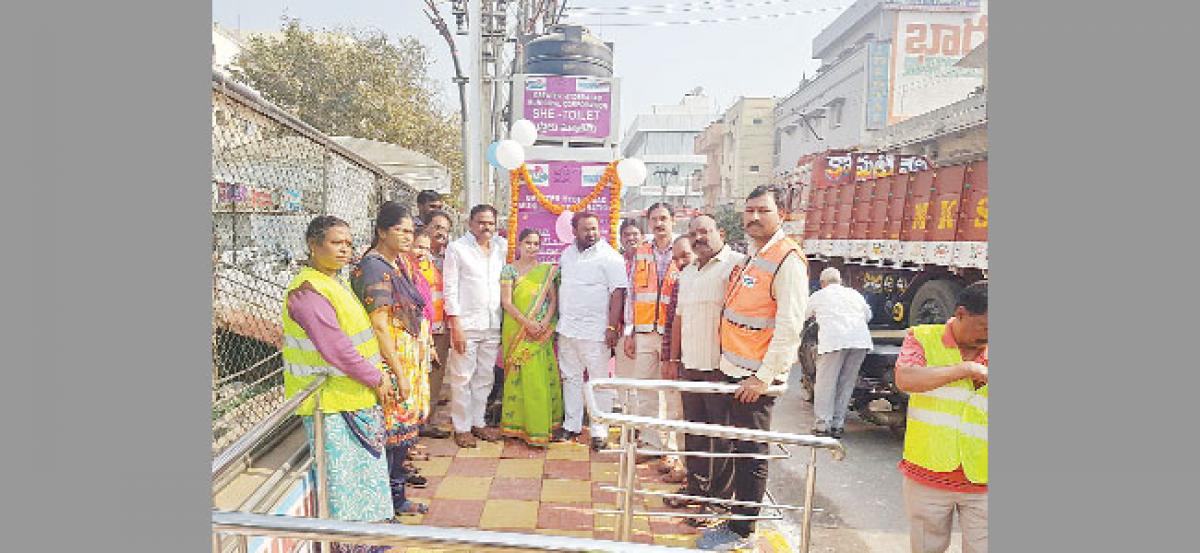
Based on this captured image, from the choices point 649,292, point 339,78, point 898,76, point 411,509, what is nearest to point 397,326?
point 411,509

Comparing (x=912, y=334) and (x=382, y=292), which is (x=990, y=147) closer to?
(x=912, y=334)

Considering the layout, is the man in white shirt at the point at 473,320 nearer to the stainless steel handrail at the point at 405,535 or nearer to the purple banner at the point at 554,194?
the purple banner at the point at 554,194

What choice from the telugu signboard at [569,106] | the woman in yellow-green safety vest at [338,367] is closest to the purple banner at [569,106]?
the telugu signboard at [569,106]

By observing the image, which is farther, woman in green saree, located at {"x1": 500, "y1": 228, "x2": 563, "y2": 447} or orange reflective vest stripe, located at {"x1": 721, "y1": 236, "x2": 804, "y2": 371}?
woman in green saree, located at {"x1": 500, "y1": 228, "x2": 563, "y2": 447}

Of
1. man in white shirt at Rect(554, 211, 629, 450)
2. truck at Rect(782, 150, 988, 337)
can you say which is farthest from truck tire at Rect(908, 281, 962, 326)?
man in white shirt at Rect(554, 211, 629, 450)

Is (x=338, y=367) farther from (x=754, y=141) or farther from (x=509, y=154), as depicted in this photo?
(x=754, y=141)

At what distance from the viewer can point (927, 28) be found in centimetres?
2595

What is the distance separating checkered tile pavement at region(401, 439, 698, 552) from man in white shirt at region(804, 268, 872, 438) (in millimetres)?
1876

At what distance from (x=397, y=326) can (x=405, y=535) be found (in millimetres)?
1873

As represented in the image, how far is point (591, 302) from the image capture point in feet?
14.1

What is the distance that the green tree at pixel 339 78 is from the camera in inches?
415

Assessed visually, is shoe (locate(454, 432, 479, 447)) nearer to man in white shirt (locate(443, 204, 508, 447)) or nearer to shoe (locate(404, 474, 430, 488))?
man in white shirt (locate(443, 204, 508, 447))

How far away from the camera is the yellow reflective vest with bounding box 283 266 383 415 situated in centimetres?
230

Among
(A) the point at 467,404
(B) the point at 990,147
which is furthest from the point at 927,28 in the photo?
(B) the point at 990,147
